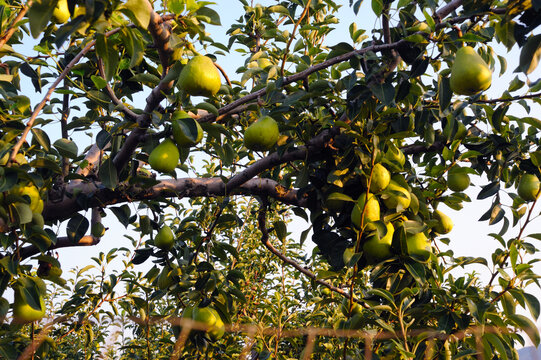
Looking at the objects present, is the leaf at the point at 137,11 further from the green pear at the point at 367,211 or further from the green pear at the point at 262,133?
the green pear at the point at 367,211

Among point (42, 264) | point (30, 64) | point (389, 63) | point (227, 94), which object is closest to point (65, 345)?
point (42, 264)

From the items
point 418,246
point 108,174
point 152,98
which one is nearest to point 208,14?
point 152,98

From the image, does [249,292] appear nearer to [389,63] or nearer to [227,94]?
[227,94]

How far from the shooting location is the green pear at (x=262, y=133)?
5.38 ft

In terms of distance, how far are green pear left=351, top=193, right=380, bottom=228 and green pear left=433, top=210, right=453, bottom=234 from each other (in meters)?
0.54

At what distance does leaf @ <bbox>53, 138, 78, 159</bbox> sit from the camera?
1819mm

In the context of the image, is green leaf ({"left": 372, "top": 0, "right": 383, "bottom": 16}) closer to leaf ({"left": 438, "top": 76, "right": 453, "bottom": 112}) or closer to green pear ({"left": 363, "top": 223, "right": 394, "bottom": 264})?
leaf ({"left": 438, "top": 76, "right": 453, "bottom": 112})

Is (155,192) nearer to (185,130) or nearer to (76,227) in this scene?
(76,227)

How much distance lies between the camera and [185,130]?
1497 mm

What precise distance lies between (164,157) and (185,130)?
172 mm

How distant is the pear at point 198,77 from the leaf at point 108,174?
0.53 metres

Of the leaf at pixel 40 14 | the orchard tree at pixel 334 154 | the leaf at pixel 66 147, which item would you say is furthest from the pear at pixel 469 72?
the leaf at pixel 66 147

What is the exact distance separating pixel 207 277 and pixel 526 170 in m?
1.61

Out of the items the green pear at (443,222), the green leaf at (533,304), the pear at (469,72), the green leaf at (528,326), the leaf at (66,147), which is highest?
the leaf at (66,147)
